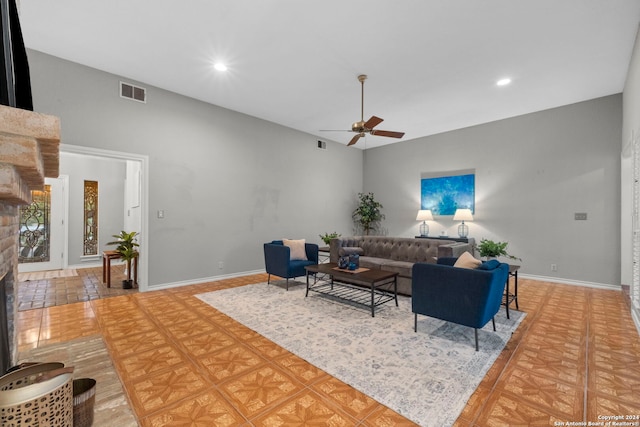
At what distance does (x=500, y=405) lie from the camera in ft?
5.95

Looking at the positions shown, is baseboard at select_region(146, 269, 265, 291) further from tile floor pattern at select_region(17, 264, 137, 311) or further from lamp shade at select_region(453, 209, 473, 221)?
lamp shade at select_region(453, 209, 473, 221)

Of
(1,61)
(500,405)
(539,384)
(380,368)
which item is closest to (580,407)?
(539,384)

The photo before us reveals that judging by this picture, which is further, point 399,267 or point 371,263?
point 371,263

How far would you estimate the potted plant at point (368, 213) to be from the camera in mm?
7938

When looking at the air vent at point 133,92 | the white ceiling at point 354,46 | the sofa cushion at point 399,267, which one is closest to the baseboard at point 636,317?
the sofa cushion at point 399,267

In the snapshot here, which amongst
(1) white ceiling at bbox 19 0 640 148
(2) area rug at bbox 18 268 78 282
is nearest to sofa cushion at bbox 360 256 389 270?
(1) white ceiling at bbox 19 0 640 148

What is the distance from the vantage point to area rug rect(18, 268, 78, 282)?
216 inches

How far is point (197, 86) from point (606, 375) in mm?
5799

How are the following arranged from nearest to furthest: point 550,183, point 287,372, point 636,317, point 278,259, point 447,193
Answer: point 287,372 → point 636,317 → point 278,259 → point 550,183 → point 447,193

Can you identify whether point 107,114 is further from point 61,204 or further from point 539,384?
point 539,384

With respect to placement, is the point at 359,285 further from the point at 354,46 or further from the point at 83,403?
the point at 83,403

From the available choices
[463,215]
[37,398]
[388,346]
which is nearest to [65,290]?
[37,398]

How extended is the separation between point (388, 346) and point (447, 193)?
498 centimetres

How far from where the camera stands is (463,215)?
599cm
